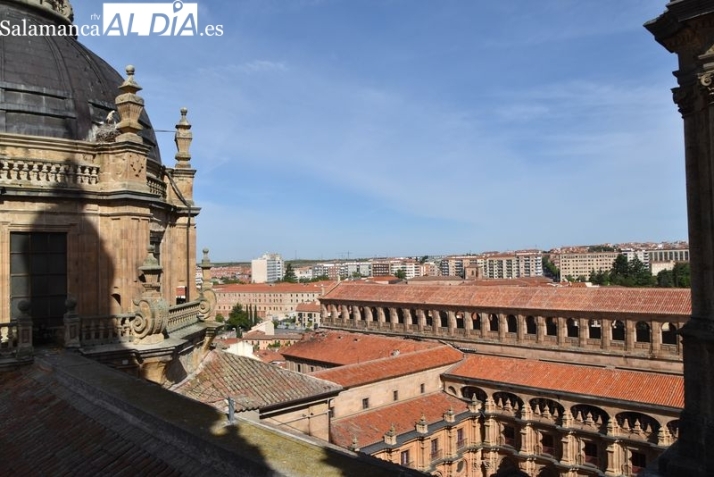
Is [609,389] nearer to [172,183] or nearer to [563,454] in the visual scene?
[563,454]

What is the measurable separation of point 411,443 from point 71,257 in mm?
22941

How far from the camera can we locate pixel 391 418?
104 ft

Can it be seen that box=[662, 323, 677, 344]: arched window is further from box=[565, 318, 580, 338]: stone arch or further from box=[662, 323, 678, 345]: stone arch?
box=[565, 318, 580, 338]: stone arch

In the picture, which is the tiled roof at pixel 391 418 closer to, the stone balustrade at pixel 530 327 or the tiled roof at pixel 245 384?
the stone balustrade at pixel 530 327

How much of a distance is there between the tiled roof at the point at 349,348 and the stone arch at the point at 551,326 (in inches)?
316

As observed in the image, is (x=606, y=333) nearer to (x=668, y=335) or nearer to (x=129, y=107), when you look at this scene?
(x=668, y=335)

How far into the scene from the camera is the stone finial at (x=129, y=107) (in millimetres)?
11492

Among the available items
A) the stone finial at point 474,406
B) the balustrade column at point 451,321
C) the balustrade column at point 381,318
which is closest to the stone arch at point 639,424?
the stone finial at point 474,406

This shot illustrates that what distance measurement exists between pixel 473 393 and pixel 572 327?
839cm

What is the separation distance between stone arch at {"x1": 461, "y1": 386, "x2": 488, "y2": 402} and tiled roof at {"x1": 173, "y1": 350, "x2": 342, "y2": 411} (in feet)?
70.6

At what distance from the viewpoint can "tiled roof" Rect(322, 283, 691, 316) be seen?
3294 centimetres

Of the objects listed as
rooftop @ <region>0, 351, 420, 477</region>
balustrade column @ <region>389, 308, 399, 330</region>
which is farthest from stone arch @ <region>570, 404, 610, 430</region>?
rooftop @ <region>0, 351, 420, 477</region>

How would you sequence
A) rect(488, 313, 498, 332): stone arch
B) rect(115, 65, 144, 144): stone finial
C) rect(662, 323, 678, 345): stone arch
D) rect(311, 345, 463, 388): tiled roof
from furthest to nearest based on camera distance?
rect(488, 313, 498, 332): stone arch → rect(662, 323, 678, 345): stone arch → rect(311, 345, 463, 388): tiled roof → rect(115, 65, 144, 144): stone finial

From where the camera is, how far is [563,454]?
31188 mm
